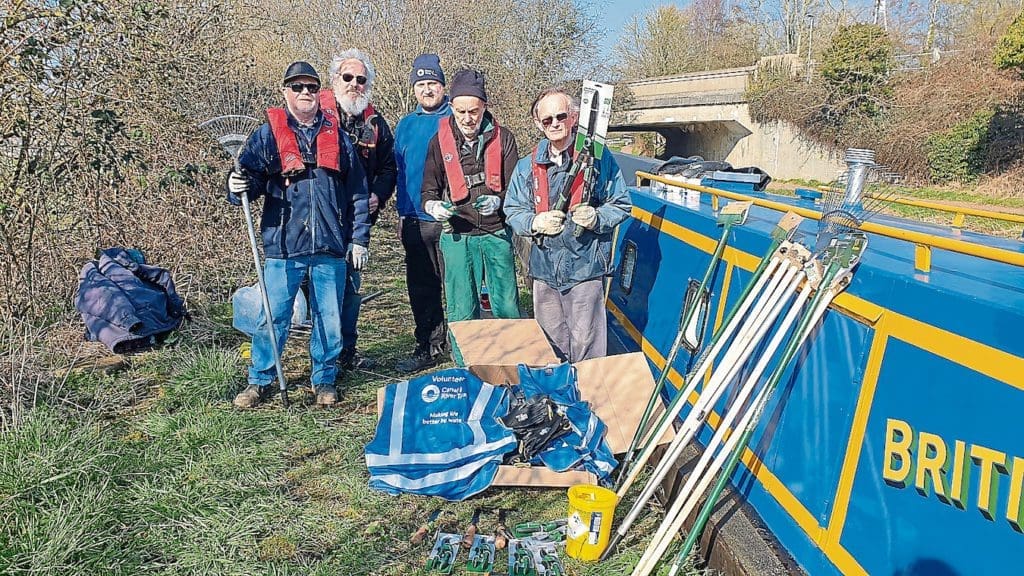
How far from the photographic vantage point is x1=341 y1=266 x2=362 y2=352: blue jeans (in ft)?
15.5

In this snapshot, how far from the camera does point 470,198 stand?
4527 mm

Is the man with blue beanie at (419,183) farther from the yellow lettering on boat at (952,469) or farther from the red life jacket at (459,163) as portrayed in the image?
the yellow lettering on boat at (952,469)

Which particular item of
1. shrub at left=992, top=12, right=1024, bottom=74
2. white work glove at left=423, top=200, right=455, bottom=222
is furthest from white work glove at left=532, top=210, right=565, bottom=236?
shrub at left=992, top=12, right=1024, bottom=74

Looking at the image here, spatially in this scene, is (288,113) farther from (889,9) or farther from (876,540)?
(889,9)

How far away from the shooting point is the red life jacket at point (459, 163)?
4.49 meters

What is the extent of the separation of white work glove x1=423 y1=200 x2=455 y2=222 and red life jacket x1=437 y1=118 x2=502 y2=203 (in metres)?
0.12

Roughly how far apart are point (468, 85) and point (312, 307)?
5.34ft

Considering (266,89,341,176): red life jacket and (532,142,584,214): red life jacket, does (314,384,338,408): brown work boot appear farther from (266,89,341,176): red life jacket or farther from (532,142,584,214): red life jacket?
(532,142,584,214): red life jacket

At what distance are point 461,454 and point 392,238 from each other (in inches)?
291

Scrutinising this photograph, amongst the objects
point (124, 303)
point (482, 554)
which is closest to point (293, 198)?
point (124, 303)

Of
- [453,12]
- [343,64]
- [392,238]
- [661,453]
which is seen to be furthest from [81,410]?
[453,12]

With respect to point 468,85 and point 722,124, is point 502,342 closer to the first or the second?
point 468,85

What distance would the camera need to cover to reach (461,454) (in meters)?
3.44

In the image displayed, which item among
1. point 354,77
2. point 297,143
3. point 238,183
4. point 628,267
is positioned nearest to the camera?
point 238,183
